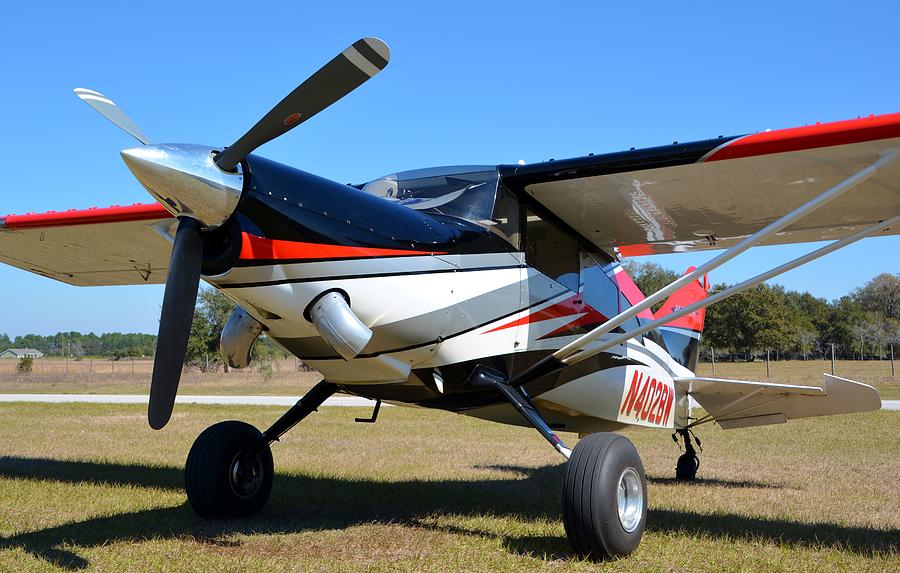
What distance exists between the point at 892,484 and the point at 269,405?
16024 millimetres

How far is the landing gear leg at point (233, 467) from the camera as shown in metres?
6.15

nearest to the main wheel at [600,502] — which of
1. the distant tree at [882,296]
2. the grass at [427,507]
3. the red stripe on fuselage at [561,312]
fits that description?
the grass at [427,507]

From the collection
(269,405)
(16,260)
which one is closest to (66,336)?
(269,405)

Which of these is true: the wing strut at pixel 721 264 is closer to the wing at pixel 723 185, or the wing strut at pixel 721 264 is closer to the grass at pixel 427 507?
the wing at pixel 723 185

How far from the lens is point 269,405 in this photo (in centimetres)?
2109

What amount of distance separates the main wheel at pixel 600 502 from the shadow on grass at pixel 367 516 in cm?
26

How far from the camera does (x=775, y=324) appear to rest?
57.9 metres

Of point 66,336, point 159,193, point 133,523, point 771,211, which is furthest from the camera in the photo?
point 66,336

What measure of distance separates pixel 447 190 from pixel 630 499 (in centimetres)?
261

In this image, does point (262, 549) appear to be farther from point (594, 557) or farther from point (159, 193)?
point (159, 193)

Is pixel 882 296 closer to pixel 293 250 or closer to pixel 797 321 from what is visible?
pixel 797 321

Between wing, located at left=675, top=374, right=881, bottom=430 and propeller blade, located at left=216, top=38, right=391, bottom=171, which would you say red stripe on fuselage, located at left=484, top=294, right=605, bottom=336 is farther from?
propeller blade, located at left=216, top=38, right=391, bottom=171

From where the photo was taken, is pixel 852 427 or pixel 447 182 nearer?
pixel 447 182

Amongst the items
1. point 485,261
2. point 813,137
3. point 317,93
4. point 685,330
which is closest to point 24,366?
point 685,330
